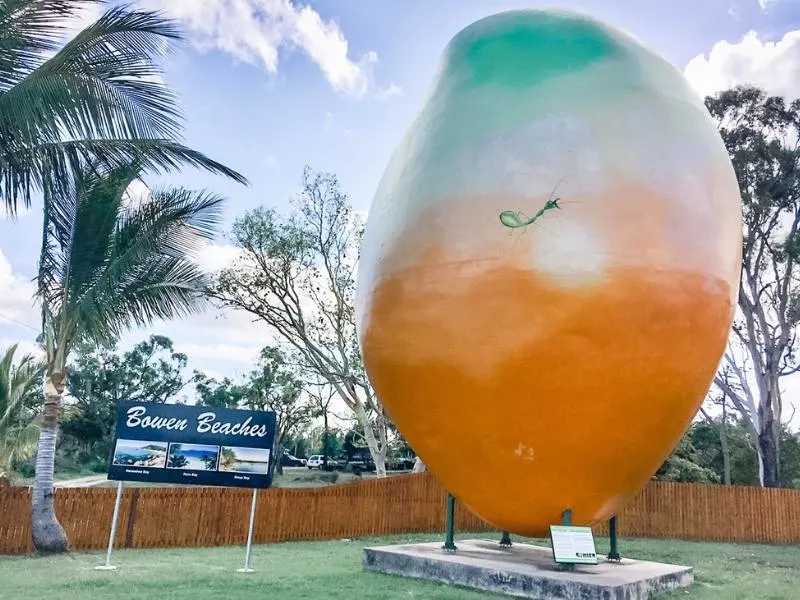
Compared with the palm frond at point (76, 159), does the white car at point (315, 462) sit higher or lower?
lower

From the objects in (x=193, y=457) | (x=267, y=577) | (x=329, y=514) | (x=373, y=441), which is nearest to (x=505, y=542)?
(x=267, y=577)

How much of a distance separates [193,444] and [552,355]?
617 cm

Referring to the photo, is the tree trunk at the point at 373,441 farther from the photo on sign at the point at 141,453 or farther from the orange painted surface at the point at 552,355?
the orange painted surface at the point at 552,355

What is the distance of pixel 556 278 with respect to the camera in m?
6.46

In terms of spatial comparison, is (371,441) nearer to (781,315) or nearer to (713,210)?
(781,315)

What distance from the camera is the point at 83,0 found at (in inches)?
330

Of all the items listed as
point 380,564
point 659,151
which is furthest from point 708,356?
point 380,564

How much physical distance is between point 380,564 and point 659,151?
5802 mm

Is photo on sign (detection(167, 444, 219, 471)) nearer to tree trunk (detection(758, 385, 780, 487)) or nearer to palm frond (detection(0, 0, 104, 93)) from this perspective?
palm frond (detection(0, 0, 104, 93))

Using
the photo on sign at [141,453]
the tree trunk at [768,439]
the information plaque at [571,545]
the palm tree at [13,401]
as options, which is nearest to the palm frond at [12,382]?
the palm tree at [13,401]

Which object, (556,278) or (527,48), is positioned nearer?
(556,278)

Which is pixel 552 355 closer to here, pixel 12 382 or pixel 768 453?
pixel 12 382

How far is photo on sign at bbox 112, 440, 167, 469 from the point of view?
1023 cm

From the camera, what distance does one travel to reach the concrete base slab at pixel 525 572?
7.01 metres
